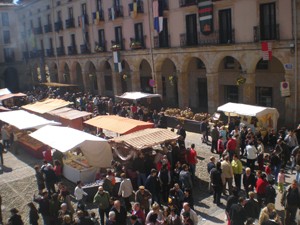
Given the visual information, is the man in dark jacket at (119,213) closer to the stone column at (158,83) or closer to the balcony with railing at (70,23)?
the stone column at (158,83)

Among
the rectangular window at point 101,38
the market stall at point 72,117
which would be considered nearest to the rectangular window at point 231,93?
the market stall at point 72,117

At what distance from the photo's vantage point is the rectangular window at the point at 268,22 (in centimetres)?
2053

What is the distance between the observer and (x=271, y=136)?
57.5 ft

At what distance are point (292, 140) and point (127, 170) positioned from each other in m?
7.11

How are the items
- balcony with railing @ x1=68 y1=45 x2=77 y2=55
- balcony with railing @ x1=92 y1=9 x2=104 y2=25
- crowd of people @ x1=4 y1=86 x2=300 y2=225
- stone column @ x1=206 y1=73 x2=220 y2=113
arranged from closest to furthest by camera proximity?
crowd of people @ x1=4 y1=86 x2=300 y2=225, stone column @ x1=206 y1=73 x2=220 y2=113, balcony with railing @ x1=92 y1=9 x2=104 y2=25, balcony with railing @ x1=68 y1=45 x2=77 y2=55

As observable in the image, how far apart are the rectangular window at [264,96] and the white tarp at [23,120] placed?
A: 13.8m

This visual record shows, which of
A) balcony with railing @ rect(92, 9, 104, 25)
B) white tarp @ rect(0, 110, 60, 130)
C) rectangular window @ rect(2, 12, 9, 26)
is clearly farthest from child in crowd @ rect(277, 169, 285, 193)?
rectangular window @ rect(2, 12, 9, 26)

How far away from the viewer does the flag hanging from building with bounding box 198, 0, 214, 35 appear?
2353 centimetres

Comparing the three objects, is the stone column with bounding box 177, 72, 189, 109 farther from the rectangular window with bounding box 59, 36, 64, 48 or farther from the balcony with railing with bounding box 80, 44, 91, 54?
the rectangular window with bounding box 59, 36, 64, 48

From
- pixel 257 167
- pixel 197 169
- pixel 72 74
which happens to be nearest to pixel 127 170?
pixel 197 169

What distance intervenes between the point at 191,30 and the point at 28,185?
607 inches

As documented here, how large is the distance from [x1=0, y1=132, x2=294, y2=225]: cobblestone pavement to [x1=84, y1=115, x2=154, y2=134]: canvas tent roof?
10.6 feet

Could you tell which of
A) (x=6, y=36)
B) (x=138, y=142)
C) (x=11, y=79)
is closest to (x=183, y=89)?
(x=138, y=142)

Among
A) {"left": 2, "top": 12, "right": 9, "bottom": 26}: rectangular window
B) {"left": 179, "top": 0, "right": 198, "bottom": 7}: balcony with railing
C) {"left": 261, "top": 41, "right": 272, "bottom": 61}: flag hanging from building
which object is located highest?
{"left": 2, "top": 12, "right": 9, "bottom": 26}: rectangular window
